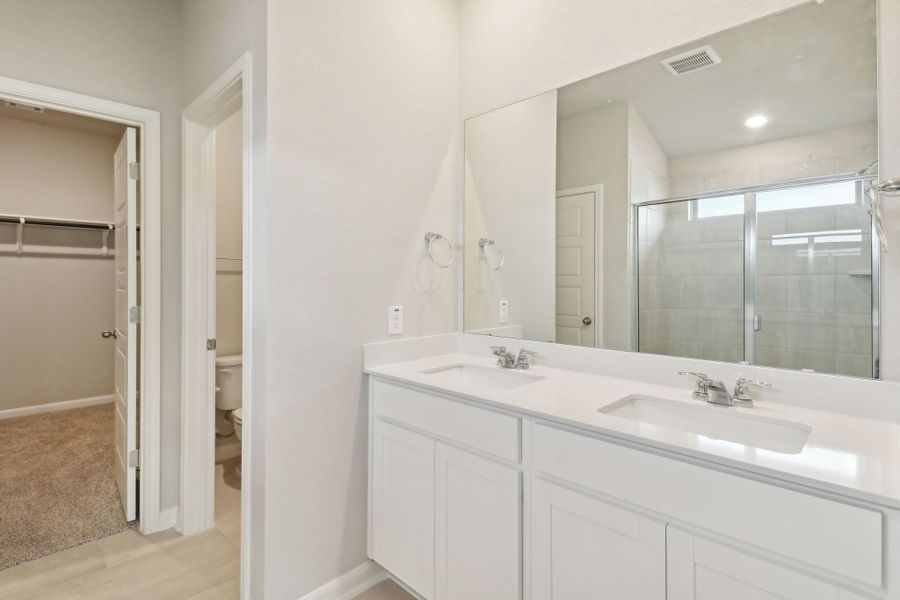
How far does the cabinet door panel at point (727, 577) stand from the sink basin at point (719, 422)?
378 millimetres

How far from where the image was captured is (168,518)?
224cm

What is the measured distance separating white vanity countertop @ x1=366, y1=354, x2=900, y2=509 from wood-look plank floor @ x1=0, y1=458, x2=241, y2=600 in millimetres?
1185

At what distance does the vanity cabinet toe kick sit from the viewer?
0.82 meters

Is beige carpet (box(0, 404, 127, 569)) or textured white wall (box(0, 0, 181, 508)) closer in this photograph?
textured white wall (box(0, 0, 181, 508))

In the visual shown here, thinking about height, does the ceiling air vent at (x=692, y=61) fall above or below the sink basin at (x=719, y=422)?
above

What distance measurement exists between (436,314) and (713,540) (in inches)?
55.5

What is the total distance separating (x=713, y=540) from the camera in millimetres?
935

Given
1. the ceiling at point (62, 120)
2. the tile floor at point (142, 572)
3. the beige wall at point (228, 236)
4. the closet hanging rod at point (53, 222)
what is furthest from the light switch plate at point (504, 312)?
the closet hanging rod at point (53, 222)

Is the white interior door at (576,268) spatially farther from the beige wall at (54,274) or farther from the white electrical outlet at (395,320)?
the beige wall at (54,274)

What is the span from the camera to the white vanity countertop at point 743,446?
82 centimetres

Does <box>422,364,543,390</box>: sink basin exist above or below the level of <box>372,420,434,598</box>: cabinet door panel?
above

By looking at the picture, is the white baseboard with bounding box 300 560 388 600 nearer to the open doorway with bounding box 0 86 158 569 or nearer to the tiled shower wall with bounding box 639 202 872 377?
the tiled shower wall with bounding box 639 202 872 377

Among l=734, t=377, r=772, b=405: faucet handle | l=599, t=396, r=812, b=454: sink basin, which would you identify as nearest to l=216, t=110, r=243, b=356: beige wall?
l=599, t=396, r=812, b=454: sink basin

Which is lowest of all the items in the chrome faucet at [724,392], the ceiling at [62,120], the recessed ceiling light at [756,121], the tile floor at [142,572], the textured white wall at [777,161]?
the tile floor at [142,572]
